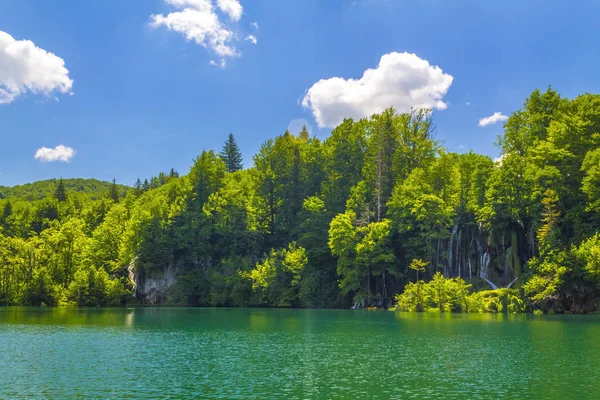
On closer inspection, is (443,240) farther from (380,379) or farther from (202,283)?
(380,379)

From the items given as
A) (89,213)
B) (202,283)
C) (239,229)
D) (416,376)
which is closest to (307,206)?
(239,229)

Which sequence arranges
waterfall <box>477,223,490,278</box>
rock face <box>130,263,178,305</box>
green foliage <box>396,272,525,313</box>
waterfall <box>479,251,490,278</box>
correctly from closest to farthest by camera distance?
green foliage <box>396,272,525,313</box> → waterfall <box>479,251,490,278</box> → waterfall <box>477,223,490,278</box> → rock face <box>130,263,178,305</box>

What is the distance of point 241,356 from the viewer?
81.5 feet

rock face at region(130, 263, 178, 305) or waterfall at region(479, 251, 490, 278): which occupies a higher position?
waterfall at region(479, 251, 490, 278)

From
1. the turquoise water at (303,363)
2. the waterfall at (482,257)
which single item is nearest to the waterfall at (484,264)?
the waterfall at (482,257)

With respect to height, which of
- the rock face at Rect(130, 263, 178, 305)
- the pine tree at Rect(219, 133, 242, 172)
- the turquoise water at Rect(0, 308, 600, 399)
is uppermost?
the pine tree at Rect(219, 133, 242, 172)

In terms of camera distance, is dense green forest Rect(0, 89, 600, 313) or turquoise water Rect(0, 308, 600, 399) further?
dense green forest Rect(0, 89, 600, 313)

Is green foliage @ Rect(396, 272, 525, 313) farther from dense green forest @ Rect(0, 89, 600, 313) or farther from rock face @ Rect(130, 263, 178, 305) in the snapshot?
rock face @ Rect(130, 263, 178, 305)

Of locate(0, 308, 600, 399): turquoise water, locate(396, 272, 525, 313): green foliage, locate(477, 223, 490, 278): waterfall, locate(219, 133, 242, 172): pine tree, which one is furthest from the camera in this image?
locate(219, 133, 242, 172): pine tree

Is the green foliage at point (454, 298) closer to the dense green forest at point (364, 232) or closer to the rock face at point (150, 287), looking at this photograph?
the dense green forest at point (364, 232)

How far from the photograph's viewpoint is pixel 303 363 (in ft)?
74.5

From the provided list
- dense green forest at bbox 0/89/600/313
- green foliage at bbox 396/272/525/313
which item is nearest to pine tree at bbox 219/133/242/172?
dense green forest at bbox 0/89/600/313

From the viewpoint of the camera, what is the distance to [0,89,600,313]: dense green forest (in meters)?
55.6

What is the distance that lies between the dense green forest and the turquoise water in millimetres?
20623
